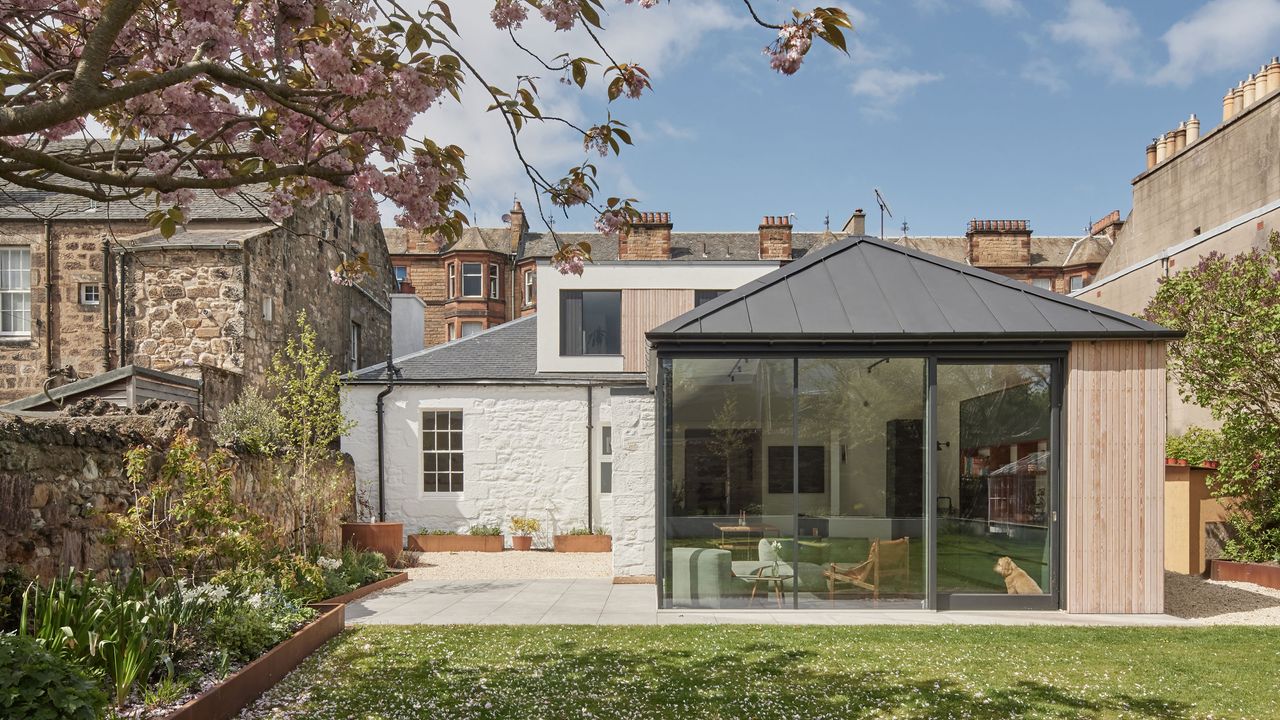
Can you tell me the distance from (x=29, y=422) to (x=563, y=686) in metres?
4.38

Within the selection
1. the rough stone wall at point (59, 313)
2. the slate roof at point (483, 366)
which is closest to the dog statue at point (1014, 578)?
the slate roof at point (483, 366)

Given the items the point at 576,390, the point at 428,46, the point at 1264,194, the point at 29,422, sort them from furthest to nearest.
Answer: the point at 576,390
the point at 1264,194
the point at 29,422
the point at 428,46

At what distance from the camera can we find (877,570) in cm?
974

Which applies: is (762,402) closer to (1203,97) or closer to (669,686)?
(669,686)

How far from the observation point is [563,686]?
644 centimetres

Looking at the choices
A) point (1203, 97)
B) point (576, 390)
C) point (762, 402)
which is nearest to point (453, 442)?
point (576, 390)

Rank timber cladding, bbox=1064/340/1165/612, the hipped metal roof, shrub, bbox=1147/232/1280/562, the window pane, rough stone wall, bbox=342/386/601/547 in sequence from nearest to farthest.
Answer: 1. timber cladding, bbox=1064/340/1165/612
2. the hipped metal roof
3. shrub, bbox=1147/232/1280/562
4. rough stone wall, bbox=342/386/601/547
5. the window pane

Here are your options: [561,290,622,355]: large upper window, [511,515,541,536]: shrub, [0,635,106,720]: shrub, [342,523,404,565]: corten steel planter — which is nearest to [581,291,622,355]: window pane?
[561,290,622,355]: large upper window

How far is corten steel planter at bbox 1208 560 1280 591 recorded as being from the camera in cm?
1113

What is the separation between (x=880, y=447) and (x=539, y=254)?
2760 centimetres

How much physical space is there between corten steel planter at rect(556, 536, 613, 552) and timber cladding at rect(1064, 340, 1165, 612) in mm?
9076

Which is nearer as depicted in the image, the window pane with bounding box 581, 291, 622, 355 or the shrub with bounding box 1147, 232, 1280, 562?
the shrub with bounding box 1147, 232, 1280, 562

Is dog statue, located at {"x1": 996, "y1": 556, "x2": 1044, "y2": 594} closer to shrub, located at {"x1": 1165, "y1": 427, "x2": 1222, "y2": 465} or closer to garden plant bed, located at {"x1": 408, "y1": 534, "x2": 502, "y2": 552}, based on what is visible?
shrub, located at {"x1": 1165, "y1": 427, "x2": 1222, "y2": 465}

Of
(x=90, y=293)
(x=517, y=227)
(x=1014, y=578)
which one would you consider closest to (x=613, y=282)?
(x=90, y=293)
